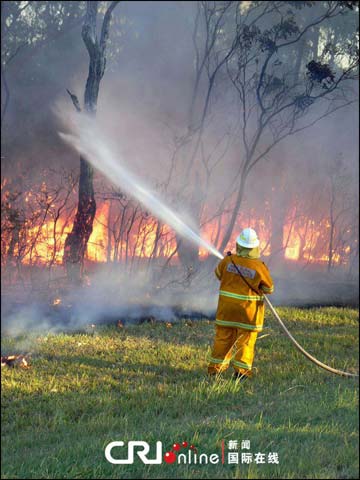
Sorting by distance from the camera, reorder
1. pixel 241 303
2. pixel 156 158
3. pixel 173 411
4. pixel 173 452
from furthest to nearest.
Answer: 1. pixel 156 158
2. pixel 173 411
3. pixel 241 303
4. pixel 173 452

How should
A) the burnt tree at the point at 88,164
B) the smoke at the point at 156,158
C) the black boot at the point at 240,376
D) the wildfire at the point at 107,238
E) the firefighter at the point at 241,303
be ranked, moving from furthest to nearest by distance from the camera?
the wildfire at the point at 107,238, the smoke at the point at 156,158, the burnt tree at the point at 88,164, the black boot at the point at 240,376, the firefighter at the point at 241,303

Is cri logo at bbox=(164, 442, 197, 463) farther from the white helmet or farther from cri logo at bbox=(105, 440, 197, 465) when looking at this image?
the white helmet

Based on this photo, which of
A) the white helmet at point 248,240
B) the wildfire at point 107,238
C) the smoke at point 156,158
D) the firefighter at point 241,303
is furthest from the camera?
the wildfire at point 107,238

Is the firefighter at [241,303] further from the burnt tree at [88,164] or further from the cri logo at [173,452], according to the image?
the burnt tree at [88,164]

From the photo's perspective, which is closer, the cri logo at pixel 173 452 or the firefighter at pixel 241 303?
the cri logo at pixel 173 452

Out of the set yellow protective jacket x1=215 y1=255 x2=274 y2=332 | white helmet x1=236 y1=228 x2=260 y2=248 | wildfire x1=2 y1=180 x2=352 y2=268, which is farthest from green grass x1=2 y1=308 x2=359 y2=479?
wildfire x1=2 y1=180 x2=352 y2=268

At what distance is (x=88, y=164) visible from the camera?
20.6ft

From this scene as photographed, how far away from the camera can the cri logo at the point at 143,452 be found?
2678 millimetres

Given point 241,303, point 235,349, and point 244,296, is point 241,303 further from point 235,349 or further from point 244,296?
point 235,349

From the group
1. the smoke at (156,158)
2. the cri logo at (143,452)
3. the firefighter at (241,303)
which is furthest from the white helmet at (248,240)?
the smoke at (156,158)

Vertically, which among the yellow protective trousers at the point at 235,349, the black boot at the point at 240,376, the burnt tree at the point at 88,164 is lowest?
the black boot at the point at 240,376

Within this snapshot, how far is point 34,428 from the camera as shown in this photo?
457 cm

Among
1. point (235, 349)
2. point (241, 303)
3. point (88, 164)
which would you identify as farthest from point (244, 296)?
point (88, 164)

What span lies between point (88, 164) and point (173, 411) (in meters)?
3.46
